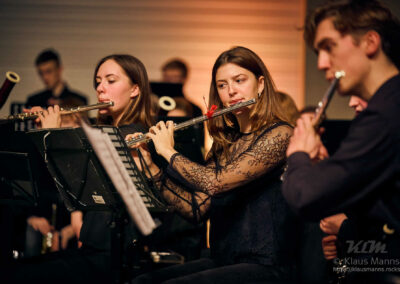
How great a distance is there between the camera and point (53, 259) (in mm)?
2479

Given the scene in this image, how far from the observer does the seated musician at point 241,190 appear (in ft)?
7.41

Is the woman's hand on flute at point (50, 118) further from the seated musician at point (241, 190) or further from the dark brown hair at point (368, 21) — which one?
the dark brown hair at point (368, 21)

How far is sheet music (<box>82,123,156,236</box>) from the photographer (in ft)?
5.84

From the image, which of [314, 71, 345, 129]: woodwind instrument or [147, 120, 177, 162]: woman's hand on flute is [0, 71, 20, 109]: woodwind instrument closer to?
[147, 120, 177, 162]: woman's hand on flute

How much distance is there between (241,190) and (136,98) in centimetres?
95

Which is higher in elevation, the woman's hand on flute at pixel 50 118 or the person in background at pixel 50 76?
the person in background at pixel 50 76

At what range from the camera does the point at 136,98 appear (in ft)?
9.69

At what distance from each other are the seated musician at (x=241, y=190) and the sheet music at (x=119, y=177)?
19.4 inches

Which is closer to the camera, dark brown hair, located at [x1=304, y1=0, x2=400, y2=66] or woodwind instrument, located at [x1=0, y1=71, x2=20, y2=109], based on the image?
dark brown hair, located at [x1=304, y1=0, x2=400, y2=66]

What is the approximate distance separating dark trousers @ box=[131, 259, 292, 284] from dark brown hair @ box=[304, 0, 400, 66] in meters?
1.05

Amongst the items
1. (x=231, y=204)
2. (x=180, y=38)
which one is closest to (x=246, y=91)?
(x=231, y=204)

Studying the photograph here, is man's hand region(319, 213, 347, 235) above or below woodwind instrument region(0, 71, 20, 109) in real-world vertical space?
below

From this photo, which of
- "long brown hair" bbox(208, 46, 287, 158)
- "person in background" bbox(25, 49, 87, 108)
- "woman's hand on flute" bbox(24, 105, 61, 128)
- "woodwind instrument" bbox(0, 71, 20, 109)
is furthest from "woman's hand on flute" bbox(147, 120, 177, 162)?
"person in background" bbox(25, 49, 87, 108)

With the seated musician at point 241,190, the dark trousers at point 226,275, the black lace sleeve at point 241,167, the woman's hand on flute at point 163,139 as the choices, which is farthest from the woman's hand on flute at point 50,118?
the dark trousers at point 226,275
